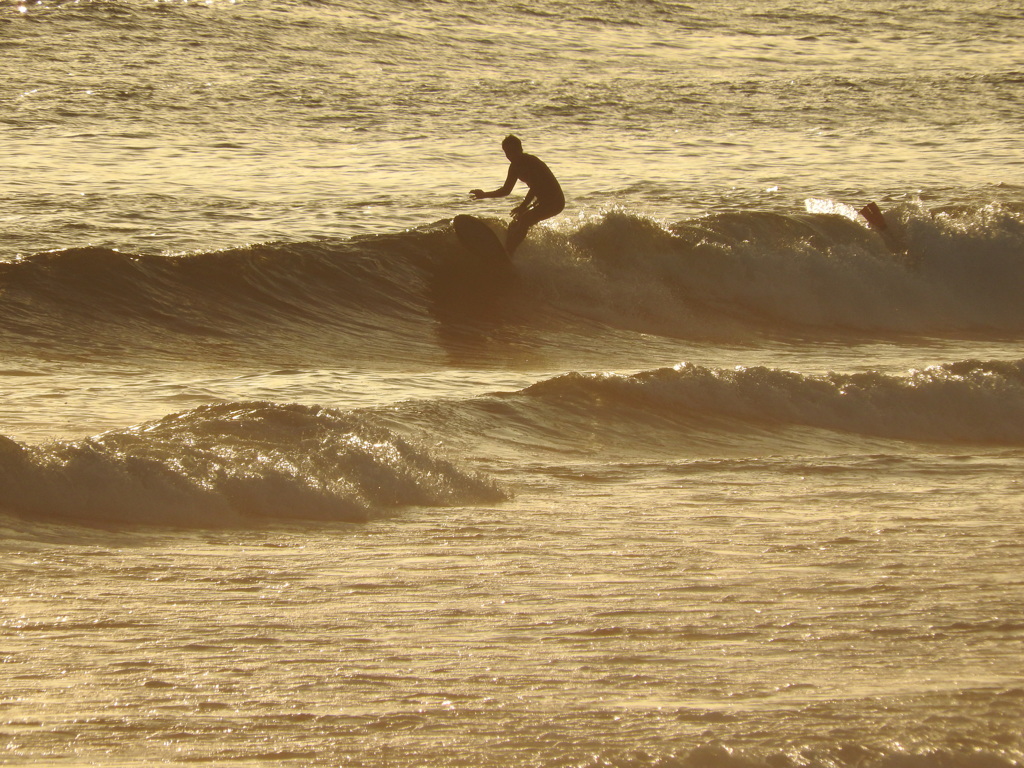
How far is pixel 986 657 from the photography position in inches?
150

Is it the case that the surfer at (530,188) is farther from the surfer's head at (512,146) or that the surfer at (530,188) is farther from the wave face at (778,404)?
the wave face at (778,404)

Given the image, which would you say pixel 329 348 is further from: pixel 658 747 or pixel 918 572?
pixel 658 747

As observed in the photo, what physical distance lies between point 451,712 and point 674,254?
958cm

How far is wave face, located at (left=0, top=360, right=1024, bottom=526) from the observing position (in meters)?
5.29

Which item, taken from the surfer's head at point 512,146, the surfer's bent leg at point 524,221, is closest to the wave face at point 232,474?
the surfer's head at point 512,146

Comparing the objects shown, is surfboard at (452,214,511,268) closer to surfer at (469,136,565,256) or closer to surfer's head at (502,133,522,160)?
surfer at (469,136,565,256)

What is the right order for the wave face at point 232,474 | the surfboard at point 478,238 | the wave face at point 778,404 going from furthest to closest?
the surfboard at point 478,238, the wave face at point 778,404, the wave face at point 232,474

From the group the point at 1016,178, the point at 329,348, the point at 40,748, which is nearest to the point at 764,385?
the point at 329,348

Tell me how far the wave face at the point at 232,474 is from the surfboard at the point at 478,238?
6.09 m

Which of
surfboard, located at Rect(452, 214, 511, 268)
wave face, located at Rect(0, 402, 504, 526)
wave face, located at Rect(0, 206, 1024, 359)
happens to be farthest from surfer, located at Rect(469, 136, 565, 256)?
wave face, located at Rect(0, 402, 504, 526)

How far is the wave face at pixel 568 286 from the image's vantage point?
10.4 m

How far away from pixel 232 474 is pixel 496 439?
1667 mm

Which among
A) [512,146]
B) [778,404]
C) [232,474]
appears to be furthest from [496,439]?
[512,146]

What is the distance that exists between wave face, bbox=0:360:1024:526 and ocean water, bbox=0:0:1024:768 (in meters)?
0.02
